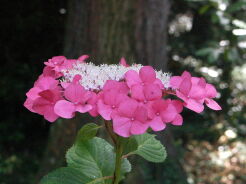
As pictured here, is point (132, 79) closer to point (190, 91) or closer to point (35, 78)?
point (190, 91)

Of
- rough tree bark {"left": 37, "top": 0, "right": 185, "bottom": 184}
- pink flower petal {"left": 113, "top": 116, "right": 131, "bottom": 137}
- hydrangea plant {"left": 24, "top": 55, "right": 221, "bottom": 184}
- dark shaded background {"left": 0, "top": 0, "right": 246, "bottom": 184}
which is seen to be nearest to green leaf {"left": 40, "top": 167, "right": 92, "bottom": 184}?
hydrangea plant {"left": 24, "top": 55, "right": 221, "bottom": 184}

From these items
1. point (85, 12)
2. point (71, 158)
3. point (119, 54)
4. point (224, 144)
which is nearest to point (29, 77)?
point (85, 12)

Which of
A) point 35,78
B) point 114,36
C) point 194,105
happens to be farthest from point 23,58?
point 194,105

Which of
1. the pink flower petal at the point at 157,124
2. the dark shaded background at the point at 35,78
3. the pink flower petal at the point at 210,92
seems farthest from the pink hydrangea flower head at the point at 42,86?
the dark shaded background at the point at 35,78

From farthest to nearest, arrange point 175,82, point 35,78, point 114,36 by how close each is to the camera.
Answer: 1. point 35,78
2. point 114,36
3. point 175,82

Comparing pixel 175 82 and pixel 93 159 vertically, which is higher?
pixel 175 82

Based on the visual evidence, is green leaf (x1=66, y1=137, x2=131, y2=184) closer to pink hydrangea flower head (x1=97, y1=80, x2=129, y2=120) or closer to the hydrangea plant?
the hydrangea plant

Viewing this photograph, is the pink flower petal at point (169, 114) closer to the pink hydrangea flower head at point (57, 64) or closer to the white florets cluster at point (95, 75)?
the white florets cluster at point (95, 75)
